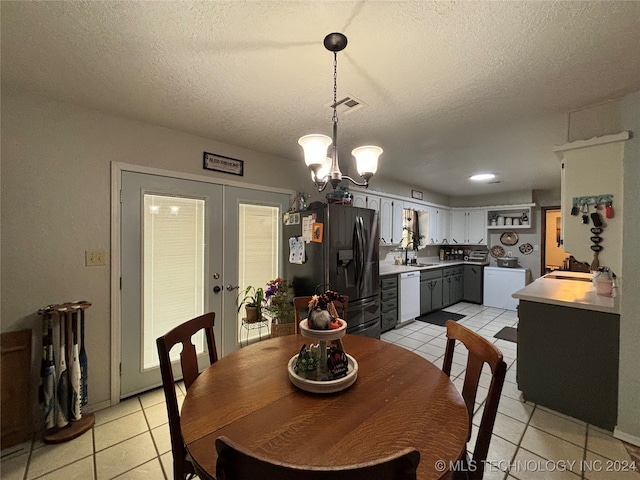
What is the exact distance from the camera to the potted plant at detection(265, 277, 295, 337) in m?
2.72

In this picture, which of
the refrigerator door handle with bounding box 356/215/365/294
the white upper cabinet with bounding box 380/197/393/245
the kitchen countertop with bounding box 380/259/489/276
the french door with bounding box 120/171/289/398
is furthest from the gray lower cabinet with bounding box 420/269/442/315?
the french door with bounding box 120/171/289/398

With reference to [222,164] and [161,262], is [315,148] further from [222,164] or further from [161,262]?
[161,262]

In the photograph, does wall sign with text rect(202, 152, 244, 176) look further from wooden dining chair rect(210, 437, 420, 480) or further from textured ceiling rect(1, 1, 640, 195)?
wooden dining chair rect(210, 437, 420, 480)

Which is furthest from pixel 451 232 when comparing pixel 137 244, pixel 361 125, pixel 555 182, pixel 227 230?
pixel 137 244

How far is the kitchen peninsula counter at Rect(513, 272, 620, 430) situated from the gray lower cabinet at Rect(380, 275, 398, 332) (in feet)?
5.52

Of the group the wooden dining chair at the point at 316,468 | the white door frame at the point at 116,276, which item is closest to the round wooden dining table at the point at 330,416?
the wooden dining chair at the point at 316,468

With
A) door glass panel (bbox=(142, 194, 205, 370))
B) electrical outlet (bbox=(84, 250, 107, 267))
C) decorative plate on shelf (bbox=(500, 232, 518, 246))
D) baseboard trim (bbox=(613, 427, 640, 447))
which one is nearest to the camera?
baseboard trim (bbox=(613, 427, 640, 447))

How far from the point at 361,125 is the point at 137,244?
2.24m

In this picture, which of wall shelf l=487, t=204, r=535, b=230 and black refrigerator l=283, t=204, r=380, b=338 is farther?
wall shelf l=487, t=204, r=535, b=230

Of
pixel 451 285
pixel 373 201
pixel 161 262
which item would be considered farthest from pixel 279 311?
pixel 451 285

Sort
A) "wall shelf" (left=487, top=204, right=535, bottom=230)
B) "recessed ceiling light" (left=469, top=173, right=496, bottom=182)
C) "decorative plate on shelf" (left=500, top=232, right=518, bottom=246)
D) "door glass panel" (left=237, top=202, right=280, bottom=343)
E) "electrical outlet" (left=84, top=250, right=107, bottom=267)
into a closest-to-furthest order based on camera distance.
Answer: "electrical outlet" (left=84, top=250, right=107, bottom=267) < "door glass panel" (left=237, top=202, right=280, bottom=343) < "recessed ceiling light" (left=469, top=173, right=496, bottom=182) < "wall shelf" (left=487, top=204, right=535, bottom=230) < "decorative plate on shelf" (left=500, top=232, right=518, bottom=246)

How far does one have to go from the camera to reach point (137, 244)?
2365 millimetres

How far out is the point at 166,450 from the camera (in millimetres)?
1774

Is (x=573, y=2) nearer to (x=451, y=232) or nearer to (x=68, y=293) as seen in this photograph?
(x=68, y=293)
